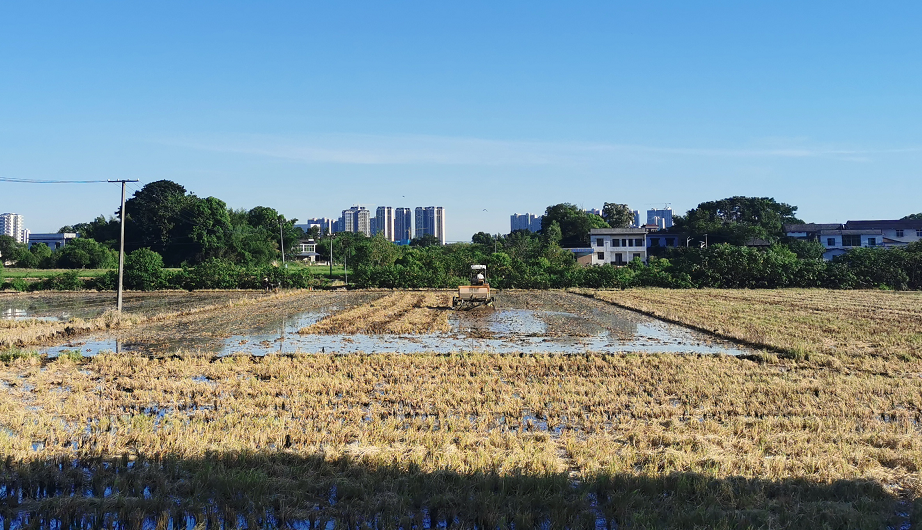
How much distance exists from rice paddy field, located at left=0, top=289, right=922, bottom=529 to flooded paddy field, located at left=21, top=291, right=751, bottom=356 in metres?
0.26

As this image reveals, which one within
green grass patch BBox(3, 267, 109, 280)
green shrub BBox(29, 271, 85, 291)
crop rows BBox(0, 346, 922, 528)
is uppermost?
green grass patch BBox(3, 267, 109, 280)

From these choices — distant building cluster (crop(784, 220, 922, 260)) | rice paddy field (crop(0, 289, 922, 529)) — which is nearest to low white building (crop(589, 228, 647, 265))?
distant building cluster (crop(784, 220, 922, 260))

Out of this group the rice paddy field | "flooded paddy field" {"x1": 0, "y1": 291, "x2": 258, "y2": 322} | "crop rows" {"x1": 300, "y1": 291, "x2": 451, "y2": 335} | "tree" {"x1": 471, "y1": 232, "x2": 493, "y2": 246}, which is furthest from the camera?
"tree" {"x1": 471, "y1": 232, "x2": 493, "y2": 246}

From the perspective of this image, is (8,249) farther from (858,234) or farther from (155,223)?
(858,234)

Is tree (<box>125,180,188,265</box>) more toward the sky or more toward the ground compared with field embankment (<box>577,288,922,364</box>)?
more toward the sky

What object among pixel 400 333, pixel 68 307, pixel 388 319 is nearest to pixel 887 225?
Result: pixel 388 319

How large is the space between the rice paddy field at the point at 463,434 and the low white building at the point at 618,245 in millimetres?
51087

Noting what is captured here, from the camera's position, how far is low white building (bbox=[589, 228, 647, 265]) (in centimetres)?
6850

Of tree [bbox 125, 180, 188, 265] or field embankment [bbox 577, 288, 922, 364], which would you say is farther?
tree [bbox 125, 180, 188, 265]

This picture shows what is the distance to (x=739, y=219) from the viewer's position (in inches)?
3214

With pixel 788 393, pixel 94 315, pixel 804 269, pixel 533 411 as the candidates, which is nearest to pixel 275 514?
pixel 533 411

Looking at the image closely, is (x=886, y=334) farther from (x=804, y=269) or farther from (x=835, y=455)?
(x=804, y=269)

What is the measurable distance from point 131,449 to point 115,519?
201 centimetres

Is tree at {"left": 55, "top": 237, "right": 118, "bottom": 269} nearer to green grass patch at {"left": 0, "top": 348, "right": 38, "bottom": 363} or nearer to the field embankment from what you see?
the field embankment
